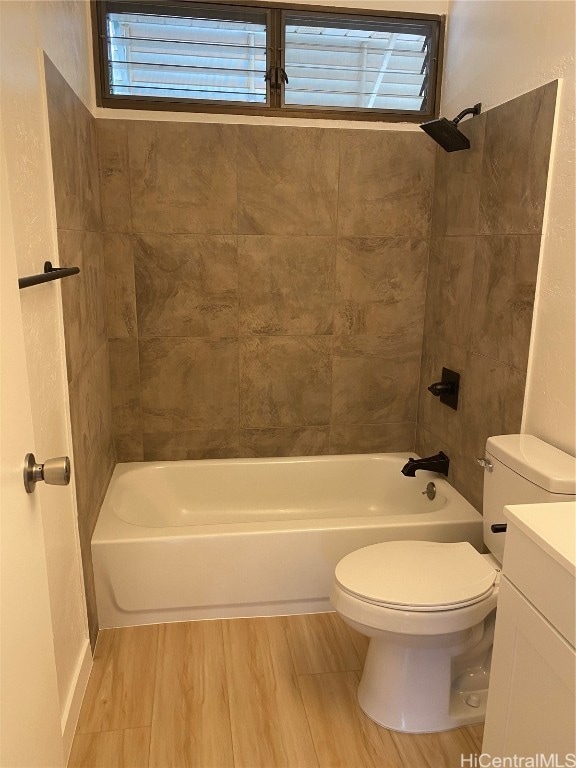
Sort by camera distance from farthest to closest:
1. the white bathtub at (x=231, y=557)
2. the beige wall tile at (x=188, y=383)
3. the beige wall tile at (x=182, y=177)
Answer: the beige wall tile at (x=188, y=383)
the beige wall tile at (x=182, y=177)
the white bathtub at (x=231, y=557)

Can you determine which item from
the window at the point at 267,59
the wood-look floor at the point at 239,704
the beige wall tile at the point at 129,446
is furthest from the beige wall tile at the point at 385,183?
the wood-look floor at the point at 239,704

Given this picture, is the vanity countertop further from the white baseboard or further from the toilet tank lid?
the white baseboard

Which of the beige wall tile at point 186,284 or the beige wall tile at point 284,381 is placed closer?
the beige wall tile at point 186,284

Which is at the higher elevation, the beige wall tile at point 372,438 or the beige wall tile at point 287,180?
the beige wall tile at point 287,180

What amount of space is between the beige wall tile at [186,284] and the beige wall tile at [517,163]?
1.10m

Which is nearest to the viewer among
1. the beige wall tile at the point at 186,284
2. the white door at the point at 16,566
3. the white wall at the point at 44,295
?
the white door at the point at 16,566

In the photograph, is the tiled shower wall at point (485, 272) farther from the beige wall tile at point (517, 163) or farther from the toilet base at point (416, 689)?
the toilet base at point (416, 689)

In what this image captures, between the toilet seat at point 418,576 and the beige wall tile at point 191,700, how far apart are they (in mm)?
561

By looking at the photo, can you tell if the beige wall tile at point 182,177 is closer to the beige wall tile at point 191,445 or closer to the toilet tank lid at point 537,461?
the beige wall tile at point 191,445

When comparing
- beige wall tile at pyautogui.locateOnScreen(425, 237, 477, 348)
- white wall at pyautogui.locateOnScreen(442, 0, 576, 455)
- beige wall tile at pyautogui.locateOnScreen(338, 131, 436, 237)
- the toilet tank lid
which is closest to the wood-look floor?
the toilet tank lid

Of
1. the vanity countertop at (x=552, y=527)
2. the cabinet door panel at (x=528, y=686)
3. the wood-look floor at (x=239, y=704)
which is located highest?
the vanity countertop at (x=552, y=527)

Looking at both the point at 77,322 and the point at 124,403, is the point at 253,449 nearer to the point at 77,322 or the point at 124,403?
the point at 124,403

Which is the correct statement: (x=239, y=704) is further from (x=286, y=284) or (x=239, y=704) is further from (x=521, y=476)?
(x=286, y=284)

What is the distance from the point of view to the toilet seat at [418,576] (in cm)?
161
